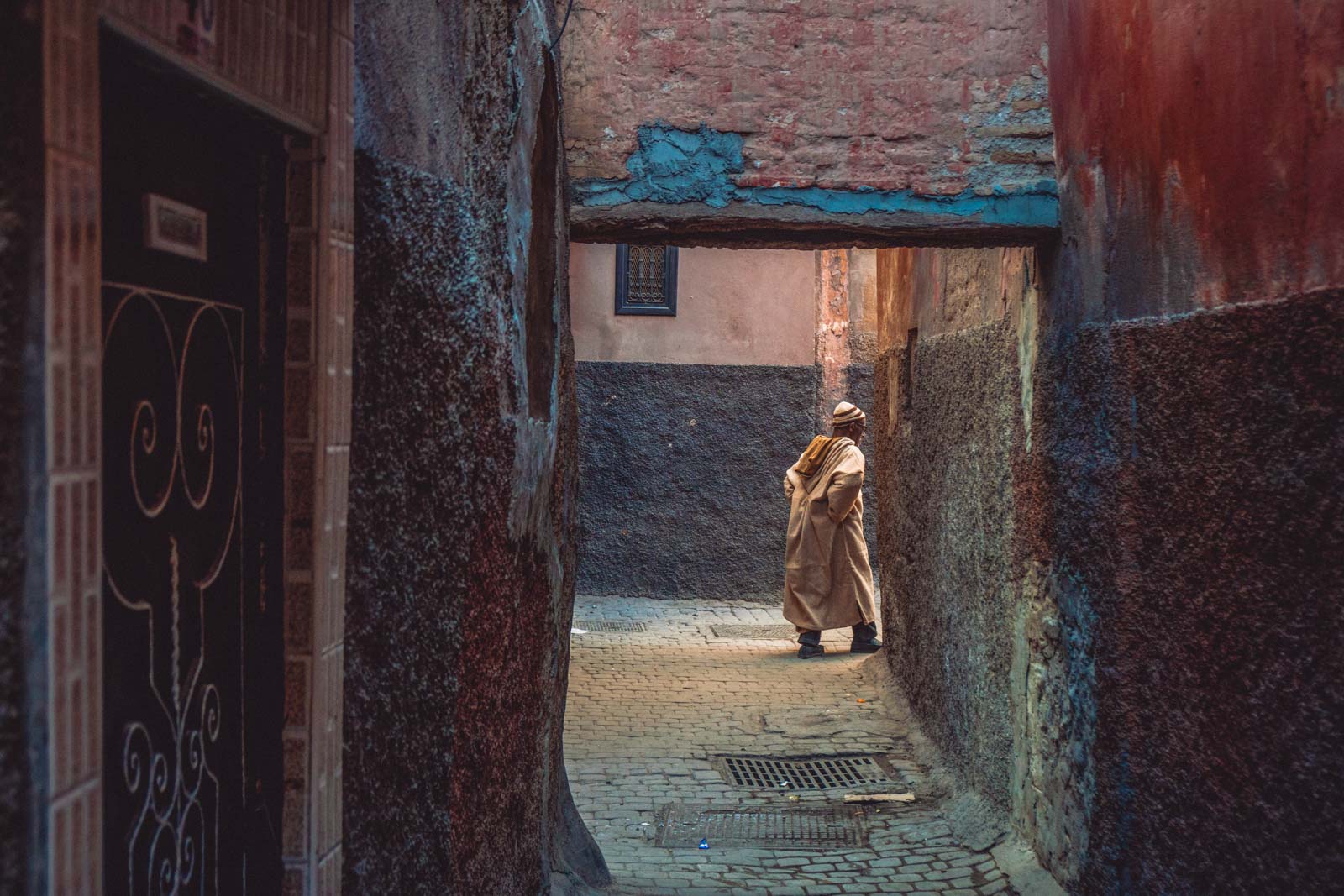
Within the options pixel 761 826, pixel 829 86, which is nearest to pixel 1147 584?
pixel 829 86

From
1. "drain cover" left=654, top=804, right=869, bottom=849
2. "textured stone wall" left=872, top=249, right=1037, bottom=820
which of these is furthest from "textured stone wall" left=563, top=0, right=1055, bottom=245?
"drain cover" left=654, top=804, right=869, bottom=849

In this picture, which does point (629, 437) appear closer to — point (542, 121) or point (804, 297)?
point (804, 297)

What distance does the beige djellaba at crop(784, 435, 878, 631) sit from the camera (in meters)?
9.57

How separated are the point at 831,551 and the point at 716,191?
17.7ft

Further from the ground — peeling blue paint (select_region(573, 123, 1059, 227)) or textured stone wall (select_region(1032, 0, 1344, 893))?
peeling blue paint (select_region(573, 123, 1059, 227))

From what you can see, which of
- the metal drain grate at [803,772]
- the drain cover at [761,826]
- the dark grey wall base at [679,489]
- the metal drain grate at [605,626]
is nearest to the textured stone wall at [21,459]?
the drain cover at [761,826]

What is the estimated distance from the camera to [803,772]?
659 cm

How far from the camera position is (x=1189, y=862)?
3.37 meters

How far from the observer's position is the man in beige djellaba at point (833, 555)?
9.56 metres

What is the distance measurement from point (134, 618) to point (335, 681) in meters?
0.57

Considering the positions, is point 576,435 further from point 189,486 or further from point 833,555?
point 833,555

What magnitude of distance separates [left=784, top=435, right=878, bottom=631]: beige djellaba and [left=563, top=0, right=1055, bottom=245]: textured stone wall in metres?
5.00

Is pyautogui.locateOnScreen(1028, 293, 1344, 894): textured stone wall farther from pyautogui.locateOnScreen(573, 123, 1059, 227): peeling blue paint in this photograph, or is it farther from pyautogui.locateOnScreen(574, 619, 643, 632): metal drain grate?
pyautogui.locateOnScreen(574, 619, 643, 632): metal drain grate

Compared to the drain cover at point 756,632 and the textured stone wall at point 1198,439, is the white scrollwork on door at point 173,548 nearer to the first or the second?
the textured stone wall at point 1198,439
